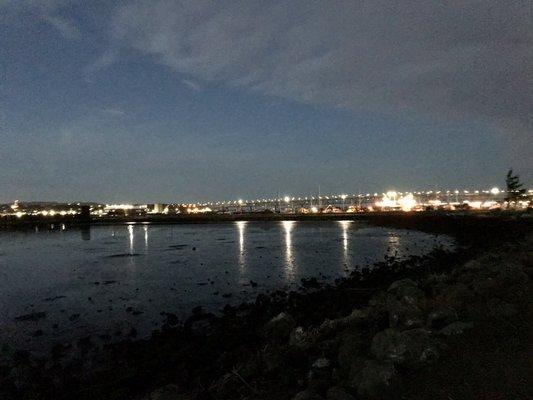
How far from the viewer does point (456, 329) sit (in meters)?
5.77

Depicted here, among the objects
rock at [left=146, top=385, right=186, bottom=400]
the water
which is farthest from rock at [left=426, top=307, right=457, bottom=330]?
the water

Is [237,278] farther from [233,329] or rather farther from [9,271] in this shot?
[9,271]

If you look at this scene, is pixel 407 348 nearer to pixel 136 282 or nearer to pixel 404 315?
pixel 404 315

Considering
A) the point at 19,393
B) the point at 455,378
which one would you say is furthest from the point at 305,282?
the point at 455,378

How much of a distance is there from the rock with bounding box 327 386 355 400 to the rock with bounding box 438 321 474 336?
189 cm

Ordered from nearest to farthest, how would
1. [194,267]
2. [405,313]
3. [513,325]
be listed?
[513,325]
[405,313]
[194,267]

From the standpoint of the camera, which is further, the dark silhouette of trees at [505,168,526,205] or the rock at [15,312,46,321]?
the dark silhouette of trees at [505,168,526,205]

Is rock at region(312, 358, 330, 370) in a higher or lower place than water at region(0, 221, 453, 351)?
higher

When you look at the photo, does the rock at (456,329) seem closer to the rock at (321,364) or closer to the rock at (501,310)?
the rock at (501,310)

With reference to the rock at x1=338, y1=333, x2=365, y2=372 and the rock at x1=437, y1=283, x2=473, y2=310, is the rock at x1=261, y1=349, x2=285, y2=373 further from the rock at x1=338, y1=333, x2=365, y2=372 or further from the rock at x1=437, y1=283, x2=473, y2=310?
the rock at x1=437, y1=283, x2=473, y2=310

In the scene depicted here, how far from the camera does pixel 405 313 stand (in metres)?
6.97

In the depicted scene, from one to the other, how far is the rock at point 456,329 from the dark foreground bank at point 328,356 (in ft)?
0.05

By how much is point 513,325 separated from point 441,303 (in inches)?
58.6

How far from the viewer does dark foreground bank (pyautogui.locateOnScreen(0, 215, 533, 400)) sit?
Answer: 4785 millimetres
